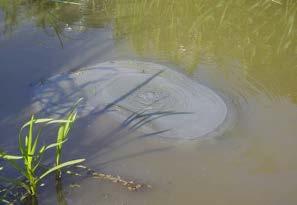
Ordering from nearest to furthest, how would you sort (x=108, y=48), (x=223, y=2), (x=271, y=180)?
1. (x=271, y=180)
2. (x=108, y=48)
3. (x=223, y=2)

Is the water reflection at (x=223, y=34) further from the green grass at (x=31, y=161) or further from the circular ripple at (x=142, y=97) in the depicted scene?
the green grass at (x=31, y=161)

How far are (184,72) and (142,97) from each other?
0.62 meters

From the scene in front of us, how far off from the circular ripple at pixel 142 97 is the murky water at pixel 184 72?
118 mm

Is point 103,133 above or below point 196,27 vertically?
below

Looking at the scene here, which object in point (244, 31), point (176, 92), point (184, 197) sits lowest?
point (184, 197)

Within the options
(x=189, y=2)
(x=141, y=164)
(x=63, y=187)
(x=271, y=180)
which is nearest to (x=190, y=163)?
(x=141, y=164)

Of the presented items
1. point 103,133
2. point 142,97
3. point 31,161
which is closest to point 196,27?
point 142,97

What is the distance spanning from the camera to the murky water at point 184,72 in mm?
3129

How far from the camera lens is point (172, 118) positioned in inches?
146

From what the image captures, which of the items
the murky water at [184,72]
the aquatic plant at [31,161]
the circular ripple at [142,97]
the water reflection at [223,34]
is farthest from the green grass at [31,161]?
the water reflection at [223,34]

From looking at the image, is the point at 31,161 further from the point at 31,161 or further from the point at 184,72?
the point at 184,72

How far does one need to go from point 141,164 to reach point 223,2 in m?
3.11

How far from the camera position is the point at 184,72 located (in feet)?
14.3

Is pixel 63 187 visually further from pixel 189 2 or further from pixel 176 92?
pixel 189 2
